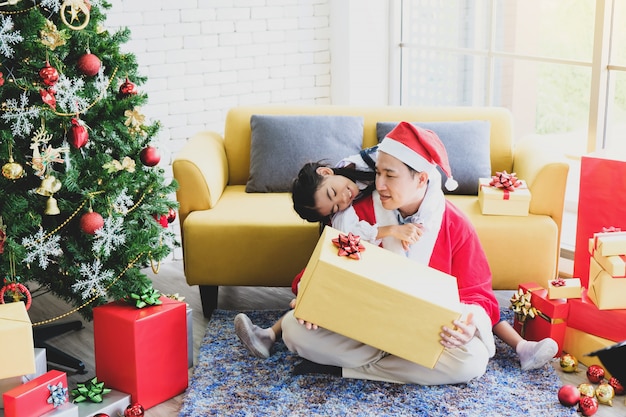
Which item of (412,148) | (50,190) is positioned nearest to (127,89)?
(50,190)

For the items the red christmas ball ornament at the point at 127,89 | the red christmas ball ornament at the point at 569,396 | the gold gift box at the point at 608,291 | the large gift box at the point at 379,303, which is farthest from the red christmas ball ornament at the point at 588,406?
the red christmas ball ornament at the point at 127,89

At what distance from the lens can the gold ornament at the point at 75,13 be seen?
243cm

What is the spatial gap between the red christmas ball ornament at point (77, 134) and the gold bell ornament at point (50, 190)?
0.41 feet

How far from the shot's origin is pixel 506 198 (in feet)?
10.4

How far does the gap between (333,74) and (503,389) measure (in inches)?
97.8

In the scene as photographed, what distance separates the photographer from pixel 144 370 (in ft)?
8.62

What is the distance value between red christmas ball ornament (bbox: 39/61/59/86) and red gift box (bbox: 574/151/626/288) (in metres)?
1.92

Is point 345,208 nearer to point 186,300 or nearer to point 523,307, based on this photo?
point 523,307

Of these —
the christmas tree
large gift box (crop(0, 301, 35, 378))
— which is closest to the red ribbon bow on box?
the christmas tree

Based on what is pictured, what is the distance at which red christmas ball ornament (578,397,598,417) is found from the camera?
255 cm

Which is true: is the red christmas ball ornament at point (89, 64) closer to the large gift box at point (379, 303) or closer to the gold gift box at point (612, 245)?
the large gift box at point (379, 303)

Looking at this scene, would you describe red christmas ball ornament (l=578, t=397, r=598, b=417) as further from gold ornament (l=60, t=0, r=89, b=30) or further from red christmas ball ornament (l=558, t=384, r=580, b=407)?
gold ornament (l=60, t=0, r=89, b=30)

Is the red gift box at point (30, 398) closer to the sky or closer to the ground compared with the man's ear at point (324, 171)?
closer to the ground

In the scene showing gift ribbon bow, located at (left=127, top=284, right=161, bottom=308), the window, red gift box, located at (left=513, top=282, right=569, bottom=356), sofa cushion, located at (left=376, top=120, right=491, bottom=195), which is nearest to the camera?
gift ribbon bow, located at (left=127, top=284, right=161, bottom=308)
